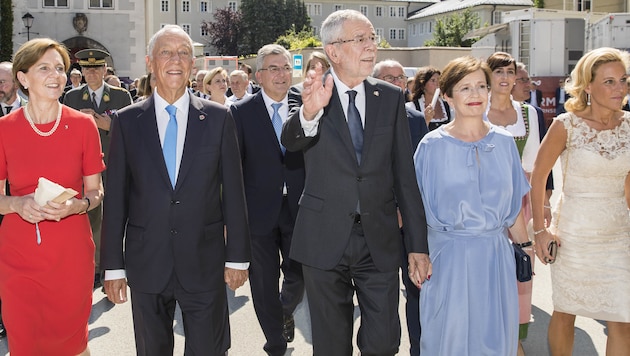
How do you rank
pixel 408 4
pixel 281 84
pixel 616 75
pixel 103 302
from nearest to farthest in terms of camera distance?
pixel 616 75
pixel 281 84
pixel 103 302
pixel 408 4

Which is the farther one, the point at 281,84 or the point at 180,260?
the point at 281,84

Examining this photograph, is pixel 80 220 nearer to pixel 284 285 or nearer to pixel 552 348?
pixel 284 285

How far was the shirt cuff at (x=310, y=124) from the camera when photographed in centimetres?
392

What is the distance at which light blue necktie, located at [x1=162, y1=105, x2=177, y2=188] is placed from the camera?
413cm

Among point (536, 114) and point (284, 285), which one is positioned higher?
point (536, 114)

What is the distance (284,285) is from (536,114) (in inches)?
100

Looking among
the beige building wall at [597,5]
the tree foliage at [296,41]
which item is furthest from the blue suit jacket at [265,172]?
the beige building wall at [597,5]

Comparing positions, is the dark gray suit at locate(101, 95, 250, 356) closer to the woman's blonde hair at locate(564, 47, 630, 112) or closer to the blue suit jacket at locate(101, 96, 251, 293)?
the blue suit jacket at locate(101, 96, 251, 293)

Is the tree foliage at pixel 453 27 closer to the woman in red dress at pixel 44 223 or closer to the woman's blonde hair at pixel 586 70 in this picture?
the woman's blonde hair at pixel 586 70

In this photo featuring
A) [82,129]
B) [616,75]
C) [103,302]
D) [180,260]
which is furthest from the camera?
[103,302]

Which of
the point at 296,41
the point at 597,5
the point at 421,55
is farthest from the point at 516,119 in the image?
the point at 597,5

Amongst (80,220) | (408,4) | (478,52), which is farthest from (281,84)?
A: (408,4)

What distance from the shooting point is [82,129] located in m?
4.49

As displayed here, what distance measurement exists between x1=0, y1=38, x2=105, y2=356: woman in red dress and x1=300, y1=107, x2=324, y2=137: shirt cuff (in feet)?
4.70
